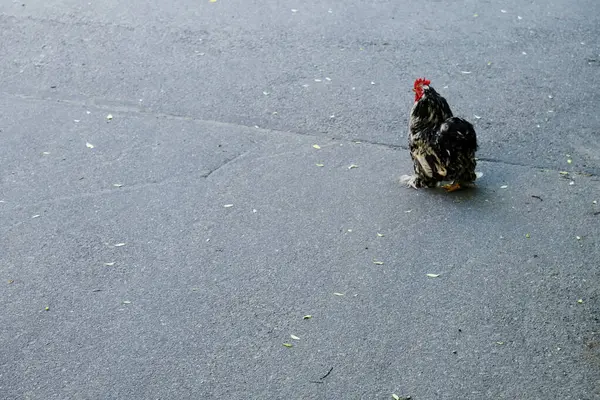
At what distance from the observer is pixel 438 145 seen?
19.7 feet

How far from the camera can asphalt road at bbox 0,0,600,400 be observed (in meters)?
4.45

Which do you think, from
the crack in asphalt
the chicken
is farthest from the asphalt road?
the chicken

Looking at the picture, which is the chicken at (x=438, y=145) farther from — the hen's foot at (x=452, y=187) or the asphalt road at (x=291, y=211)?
the asphalt road at (x=291, y=211)

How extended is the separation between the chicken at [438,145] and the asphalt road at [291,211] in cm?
17

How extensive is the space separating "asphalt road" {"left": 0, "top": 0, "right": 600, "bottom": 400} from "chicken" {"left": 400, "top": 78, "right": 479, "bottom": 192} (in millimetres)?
166

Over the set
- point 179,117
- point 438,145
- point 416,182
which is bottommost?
point 179,117

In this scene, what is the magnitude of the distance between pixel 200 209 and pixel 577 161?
10.3 ft

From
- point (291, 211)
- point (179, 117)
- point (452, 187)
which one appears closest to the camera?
point (291, 211)

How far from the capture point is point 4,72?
27.3 feet

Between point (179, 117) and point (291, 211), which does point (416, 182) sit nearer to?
point (291, 211)

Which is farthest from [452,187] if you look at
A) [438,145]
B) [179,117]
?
[179,117]

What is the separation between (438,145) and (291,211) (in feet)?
4.01

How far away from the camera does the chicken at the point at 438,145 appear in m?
5.97

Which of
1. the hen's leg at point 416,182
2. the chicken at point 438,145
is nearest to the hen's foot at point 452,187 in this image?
the chicken at point 438,145
